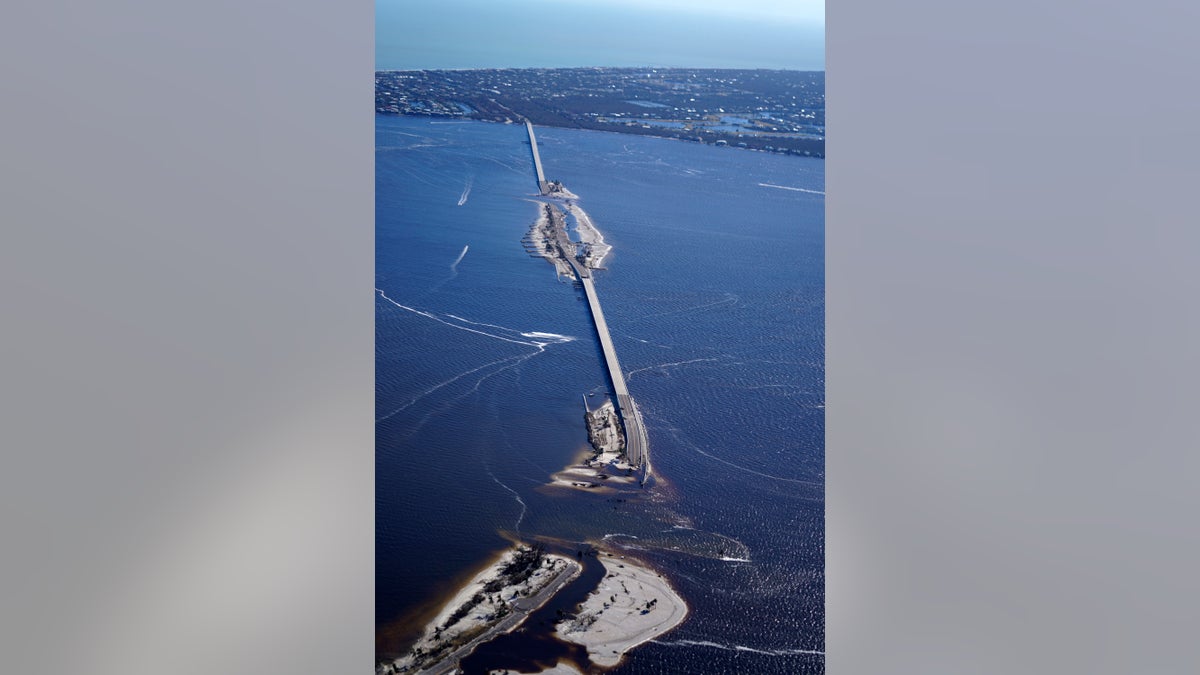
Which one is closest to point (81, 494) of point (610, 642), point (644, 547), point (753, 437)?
point (610, 642)

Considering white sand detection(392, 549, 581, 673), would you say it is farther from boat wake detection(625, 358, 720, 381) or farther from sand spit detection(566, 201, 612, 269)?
sand spit detection(566, 201, 612, 269)

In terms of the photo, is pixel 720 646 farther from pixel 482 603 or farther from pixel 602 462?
pixel 602 462

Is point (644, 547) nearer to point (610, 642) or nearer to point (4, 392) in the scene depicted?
point (610, 642)

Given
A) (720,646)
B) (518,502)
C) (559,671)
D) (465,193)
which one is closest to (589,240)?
(465,193)

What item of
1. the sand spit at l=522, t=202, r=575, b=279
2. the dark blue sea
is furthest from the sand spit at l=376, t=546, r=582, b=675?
the sand spit at l=522, t=202, r=575, b=279
